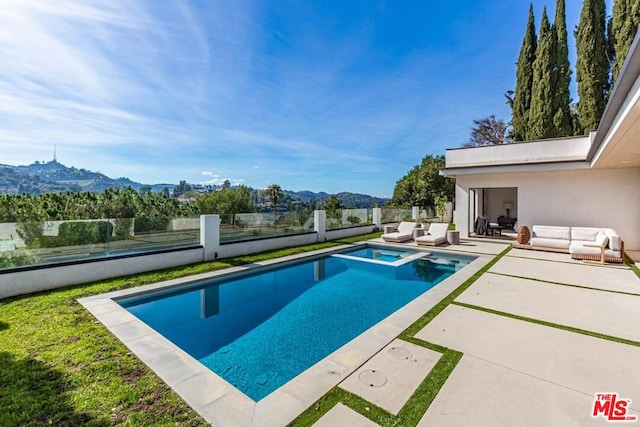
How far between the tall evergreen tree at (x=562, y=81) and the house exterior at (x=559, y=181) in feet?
32.5

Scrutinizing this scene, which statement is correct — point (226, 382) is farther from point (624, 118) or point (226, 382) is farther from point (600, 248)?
point (600, 248)

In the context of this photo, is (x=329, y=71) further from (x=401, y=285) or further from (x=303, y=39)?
(x=401, y=285)

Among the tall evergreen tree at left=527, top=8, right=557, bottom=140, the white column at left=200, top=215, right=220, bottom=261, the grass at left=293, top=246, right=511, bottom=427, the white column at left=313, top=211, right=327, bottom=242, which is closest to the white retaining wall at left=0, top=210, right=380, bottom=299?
the white column at left=200, top=215, right=220, bottom=261

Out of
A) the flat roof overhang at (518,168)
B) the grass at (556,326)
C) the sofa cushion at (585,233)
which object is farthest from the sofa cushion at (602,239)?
the grass at (556,326)

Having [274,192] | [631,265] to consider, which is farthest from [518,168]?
[274,192]

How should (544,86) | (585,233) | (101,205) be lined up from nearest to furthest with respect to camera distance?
1. (585,233)
2. (544,86)
3. (101,205)

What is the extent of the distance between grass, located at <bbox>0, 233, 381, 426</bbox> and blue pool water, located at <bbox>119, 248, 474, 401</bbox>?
87 cm

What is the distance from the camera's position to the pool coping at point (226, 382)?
269 cm

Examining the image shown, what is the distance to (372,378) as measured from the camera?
3.17m

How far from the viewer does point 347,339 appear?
4625mm

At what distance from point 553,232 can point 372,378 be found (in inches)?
454

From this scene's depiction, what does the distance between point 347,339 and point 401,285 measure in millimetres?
3547

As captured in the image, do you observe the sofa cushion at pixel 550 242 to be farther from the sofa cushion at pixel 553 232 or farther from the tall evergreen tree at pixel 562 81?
the tall evergreen tree at pixel 562 81

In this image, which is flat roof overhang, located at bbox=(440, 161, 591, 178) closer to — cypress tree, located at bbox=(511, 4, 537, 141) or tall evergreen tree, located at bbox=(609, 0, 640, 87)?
tall evergreen tree, located at bbox=(609, 0, 640, 87)
